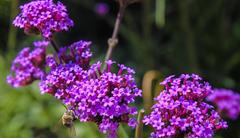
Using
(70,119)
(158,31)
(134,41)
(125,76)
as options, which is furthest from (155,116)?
(158,31)

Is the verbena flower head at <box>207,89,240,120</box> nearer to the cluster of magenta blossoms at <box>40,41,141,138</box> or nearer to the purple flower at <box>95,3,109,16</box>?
the cluster of magenta blossoms at <box>40,41,141,138</box>

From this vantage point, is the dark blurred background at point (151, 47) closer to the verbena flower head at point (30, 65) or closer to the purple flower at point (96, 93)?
the verbena flower head at point (30, 65)

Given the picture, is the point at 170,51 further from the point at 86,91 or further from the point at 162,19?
the point at 86,91

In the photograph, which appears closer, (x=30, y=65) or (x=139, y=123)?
(x=139, y=123)

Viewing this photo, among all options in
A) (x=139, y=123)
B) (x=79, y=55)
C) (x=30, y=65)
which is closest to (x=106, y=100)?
(x=139, y=123)

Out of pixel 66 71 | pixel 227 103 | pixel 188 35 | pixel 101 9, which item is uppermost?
pixel 101 9

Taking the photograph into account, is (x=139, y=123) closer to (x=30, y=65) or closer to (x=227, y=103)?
(x=30, y=65)
